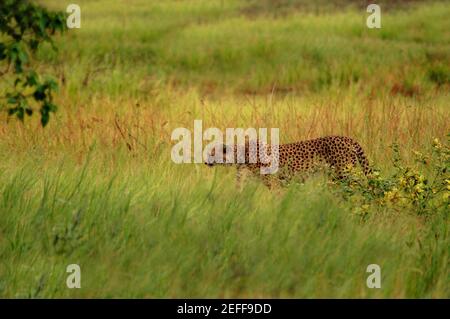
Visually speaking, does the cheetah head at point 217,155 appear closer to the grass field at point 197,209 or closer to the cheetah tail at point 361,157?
the grass field at point 197,209

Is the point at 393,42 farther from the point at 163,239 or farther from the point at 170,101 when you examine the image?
the point at 163,239

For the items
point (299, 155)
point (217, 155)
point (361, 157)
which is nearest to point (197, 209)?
point (217, 155)

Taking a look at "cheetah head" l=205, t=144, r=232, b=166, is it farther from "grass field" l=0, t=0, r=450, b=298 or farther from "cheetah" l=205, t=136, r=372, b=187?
"grass field" l=0, t=0, r=450, b=298

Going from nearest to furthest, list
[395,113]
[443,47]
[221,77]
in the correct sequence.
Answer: [395,113]
[221,77]
[443,47]

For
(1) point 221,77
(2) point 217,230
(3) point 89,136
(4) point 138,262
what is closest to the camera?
(4) point 138,262

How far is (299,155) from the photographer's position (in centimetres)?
809

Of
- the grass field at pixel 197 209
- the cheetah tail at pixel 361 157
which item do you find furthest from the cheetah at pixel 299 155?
the grass field at pixel 197 209

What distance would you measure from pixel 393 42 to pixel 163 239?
13.6 metres

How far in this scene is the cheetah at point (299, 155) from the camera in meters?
7.98

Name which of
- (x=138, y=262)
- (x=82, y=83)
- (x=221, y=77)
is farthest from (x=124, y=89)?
(x=138, y=262)

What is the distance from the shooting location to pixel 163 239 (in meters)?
5.57

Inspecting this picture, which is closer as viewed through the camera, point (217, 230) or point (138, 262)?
point (138, 262)

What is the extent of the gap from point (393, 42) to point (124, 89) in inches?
312

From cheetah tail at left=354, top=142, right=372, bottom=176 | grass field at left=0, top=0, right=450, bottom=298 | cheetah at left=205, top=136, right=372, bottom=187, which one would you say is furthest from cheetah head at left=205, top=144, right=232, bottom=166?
cheetah tail at left=354, top=142, right=372, bottom=176
